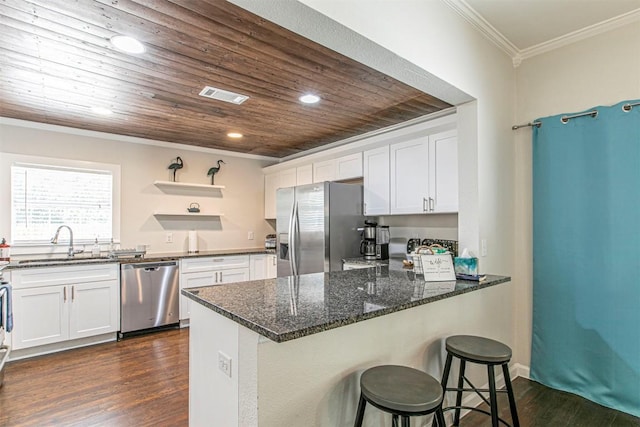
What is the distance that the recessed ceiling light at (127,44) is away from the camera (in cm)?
200

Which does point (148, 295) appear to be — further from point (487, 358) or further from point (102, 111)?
point (487, 358)

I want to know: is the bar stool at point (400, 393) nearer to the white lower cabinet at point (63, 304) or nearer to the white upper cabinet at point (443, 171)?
the white upper cabinet at point (443, 171)

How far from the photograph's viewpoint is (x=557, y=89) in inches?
104

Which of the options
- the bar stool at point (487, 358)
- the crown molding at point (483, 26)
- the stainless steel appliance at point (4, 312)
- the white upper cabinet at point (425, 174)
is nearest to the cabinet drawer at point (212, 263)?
the stainless steel appliance at point (4, 312)

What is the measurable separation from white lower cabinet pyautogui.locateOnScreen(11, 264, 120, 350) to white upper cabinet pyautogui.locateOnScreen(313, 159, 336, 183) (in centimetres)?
263

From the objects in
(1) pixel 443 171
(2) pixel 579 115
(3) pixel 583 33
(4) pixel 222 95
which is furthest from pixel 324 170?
(3) pixel 583 33

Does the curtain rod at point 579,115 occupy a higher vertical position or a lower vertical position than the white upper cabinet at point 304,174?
higher

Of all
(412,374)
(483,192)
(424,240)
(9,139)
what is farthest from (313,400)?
(9,139)

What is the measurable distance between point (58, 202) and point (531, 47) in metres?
5.07

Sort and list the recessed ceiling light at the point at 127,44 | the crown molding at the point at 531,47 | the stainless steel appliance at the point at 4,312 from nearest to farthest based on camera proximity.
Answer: the recessed ceiling light at the point at 127,44
the crown molding at the point at 531,47
the stainless steel appliance at the point at 4,312

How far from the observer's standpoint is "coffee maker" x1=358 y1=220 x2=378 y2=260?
153 inches

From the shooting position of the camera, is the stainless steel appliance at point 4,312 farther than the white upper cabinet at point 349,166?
No

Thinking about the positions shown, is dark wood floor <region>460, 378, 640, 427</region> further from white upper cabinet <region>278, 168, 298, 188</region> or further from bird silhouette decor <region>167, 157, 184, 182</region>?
bird silhouette decor <region>167, 157, 184, 182</region>

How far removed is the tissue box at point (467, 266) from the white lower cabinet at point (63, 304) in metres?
3.52
